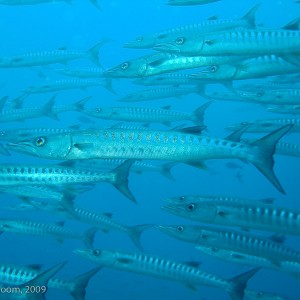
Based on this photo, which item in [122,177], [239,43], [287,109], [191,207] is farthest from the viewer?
[287,109]

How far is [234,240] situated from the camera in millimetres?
6211

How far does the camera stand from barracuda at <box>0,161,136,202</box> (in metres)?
5.24

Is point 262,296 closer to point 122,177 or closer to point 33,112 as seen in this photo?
point 122,177

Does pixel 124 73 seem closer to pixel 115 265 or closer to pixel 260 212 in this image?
pixel 260 212

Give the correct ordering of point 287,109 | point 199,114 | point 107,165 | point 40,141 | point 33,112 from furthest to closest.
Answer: point 33,112
point 199,114
point 107,165
point 287,109
point 40,141

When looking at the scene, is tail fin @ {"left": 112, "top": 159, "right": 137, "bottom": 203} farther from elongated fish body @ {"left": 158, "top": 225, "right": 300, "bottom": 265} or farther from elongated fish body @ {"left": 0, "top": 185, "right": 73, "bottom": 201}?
elongated fish body @ {"left": 0, "top": 185, "right": 73, "bottom": 201}

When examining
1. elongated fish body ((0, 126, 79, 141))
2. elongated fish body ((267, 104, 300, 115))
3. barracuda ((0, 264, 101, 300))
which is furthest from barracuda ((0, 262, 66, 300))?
elongated fish body ((267, 104, 300, 115))

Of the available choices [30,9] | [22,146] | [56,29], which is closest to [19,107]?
[22,146]

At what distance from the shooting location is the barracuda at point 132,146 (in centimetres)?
462

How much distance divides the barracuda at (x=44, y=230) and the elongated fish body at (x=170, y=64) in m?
3.88

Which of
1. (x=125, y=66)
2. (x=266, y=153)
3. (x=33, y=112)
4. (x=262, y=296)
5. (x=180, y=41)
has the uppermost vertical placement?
(x=180, y=41)

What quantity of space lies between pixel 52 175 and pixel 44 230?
328cm

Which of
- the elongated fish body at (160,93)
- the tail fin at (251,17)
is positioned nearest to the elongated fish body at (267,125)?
the tail fin at (251,17)

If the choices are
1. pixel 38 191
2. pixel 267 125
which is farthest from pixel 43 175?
pixel 267 125
